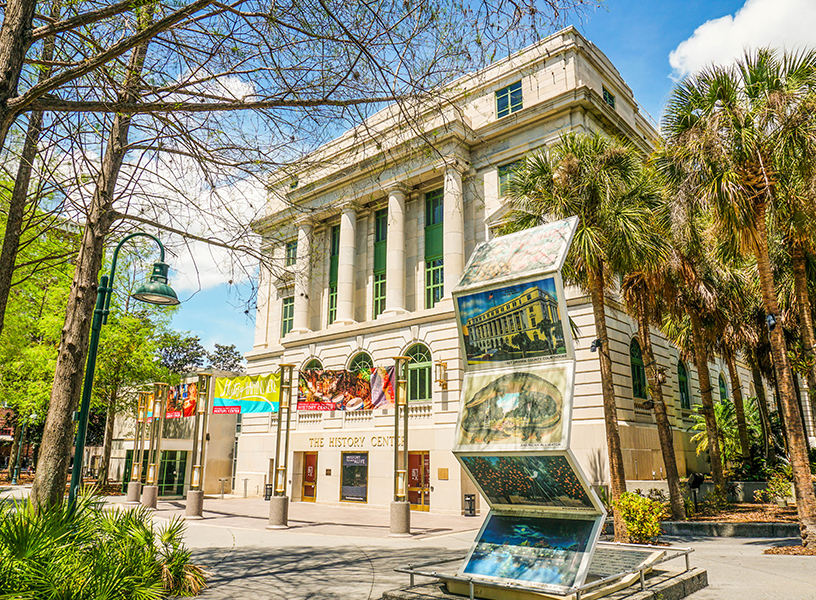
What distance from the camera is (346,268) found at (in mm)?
34156

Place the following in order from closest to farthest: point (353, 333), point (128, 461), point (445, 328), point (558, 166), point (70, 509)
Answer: point (70, 509)
point (558, 166)
point (445, 328)
point (353, 333)
point (128, 461)

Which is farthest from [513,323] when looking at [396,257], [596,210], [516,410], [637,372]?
[396,257]

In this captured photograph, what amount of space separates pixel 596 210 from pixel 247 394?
18.7 m

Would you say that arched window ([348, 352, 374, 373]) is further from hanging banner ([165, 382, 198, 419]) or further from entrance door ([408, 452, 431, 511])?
hanging banner ([165, 382, 198, 419])

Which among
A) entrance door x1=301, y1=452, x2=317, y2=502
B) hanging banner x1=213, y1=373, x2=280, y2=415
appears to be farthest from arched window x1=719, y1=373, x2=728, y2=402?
hanging banner x1=213, y1=373, x2=280, y2=415

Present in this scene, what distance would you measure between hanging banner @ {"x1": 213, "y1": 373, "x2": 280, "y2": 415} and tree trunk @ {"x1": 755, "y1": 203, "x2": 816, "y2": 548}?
2008cm

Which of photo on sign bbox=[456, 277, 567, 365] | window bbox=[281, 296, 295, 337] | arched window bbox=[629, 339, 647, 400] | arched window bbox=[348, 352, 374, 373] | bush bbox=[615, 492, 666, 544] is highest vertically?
window bbox=[281, 296, 295, 337]

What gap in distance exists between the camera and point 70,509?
9.03 m

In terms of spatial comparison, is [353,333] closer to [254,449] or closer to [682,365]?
[254,449]

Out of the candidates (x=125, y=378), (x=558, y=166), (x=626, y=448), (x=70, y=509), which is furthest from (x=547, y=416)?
(x=125, y=378)

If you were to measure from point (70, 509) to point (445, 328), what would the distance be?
2115 centimetres

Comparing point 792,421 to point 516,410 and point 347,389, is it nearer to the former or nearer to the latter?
point 516,410

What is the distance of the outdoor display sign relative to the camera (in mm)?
8203

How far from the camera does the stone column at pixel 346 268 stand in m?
33.7
